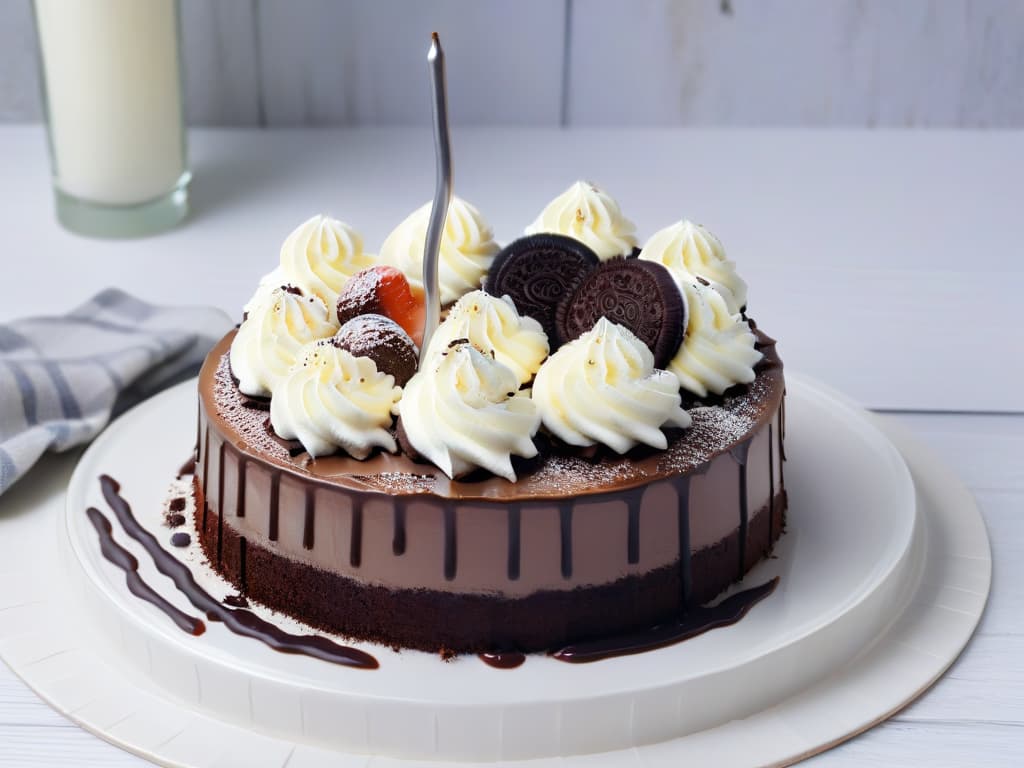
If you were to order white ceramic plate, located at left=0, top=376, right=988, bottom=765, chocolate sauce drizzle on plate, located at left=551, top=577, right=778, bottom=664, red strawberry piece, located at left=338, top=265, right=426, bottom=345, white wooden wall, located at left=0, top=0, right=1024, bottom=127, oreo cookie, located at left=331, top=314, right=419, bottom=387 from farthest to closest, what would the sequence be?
white wooden wall, located at left=0, top=0, right=1024, bottom=127, red strawberry piece, located at left=338, top=265, right=426, bottom=345, oreo cookie, located at left=331, top=314, right=419, bottom=387, chocolate sauce drizzle on plate, located at left=551, top=577, right=778, bottom=664, white ceramic plate, located at left=0, top=376, right=988, bottom=765

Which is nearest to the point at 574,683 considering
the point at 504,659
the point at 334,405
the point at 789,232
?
the point at 504,659

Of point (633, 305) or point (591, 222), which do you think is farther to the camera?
point (591, 222)

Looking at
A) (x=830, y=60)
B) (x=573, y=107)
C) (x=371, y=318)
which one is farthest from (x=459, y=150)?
(x=371, y=318)

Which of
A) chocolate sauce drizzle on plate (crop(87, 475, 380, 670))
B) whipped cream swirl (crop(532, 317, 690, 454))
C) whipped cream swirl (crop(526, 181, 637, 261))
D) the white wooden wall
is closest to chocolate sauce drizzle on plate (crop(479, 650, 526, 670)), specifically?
chocolate sauce drizzle on plate (crop(87, 475, 380, 670))

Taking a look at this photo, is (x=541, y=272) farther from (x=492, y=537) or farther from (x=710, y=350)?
(x=492, y=537)

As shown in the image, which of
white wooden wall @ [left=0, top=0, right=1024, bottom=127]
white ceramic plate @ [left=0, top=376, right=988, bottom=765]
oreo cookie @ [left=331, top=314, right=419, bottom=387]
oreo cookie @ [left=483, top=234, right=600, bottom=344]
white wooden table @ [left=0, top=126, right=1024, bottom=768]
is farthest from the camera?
white wooden wall @ [left=0, top=0, right=1024, bottom=127]

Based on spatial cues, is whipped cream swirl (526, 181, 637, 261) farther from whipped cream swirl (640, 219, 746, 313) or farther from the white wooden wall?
the white wooden wall

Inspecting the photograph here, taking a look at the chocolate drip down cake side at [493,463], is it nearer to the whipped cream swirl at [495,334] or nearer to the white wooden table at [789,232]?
the whipped cream swirl at [495,334]
